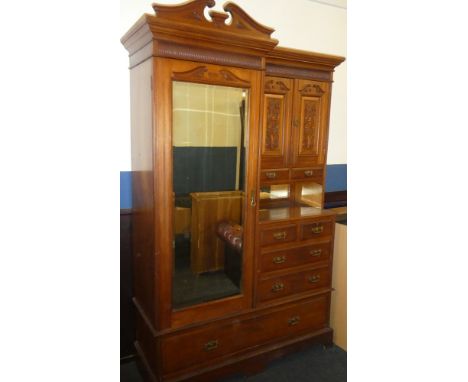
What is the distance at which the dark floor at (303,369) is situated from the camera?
2189mm

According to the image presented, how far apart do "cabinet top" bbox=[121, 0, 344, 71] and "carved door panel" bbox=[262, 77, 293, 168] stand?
0.82 ft

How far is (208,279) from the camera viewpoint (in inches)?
80.2

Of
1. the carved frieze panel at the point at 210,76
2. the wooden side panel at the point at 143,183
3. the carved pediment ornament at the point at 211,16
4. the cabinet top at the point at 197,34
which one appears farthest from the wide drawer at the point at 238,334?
the carved pediment ornament at the point at 211,16

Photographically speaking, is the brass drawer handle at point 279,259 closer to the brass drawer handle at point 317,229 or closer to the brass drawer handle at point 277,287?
the brass drawer handle at point 277,287

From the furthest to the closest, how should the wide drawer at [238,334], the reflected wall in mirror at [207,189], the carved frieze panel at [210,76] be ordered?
1. the wide drawer at [238,334]
2. the reflected wall in mirror at [207,189]
3. the carved frieze panel at [210,76]

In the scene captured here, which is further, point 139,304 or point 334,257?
point 334,257

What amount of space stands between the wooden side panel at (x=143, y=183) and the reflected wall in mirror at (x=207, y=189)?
0.13 metres

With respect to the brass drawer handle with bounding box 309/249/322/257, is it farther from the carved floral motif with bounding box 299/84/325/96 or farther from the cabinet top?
the cabinet top
